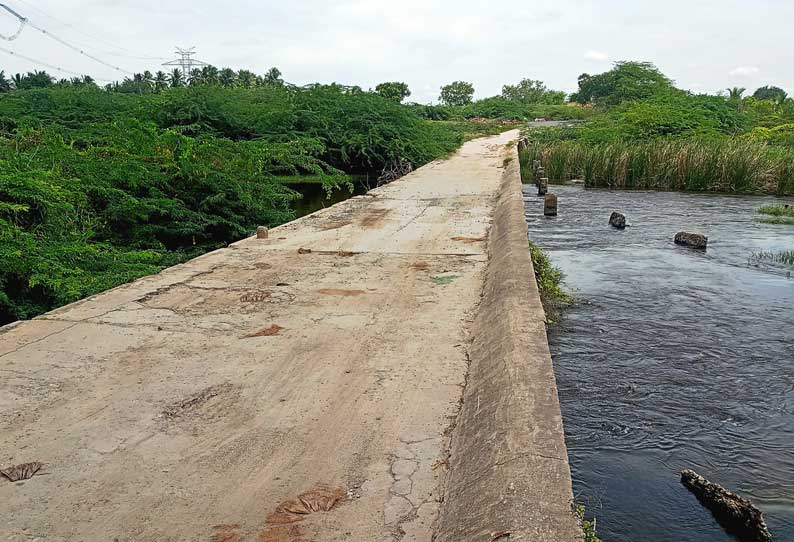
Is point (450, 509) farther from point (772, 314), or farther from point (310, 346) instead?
point (772, 314)

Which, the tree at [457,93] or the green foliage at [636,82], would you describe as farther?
the tree at [457,93]

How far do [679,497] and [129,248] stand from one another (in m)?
7.88

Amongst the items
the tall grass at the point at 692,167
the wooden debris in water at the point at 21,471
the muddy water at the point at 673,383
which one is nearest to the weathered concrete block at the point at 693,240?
the muddy water at the point at 673,383

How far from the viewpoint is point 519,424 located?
323cm

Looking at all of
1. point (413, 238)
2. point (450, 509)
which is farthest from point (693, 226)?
point (450, 509)

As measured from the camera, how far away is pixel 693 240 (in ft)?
40.1

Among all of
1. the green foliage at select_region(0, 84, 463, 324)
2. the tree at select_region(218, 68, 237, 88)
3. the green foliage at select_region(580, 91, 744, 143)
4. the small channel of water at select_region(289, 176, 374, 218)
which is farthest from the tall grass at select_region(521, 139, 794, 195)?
the tree at select_region(218, 68, 237, 88)

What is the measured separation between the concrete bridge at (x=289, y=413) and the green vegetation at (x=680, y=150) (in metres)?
15.7

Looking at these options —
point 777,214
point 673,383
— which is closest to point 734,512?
point 673,383

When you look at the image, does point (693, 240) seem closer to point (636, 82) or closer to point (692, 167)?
point (692, 167)

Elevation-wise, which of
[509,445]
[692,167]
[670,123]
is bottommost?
[509,445]

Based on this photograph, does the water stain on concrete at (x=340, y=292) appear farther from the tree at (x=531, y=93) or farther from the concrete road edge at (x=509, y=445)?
the tree at (x=531, y=93)

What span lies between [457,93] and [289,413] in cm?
8281

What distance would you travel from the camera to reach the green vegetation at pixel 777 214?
48.8 feet
